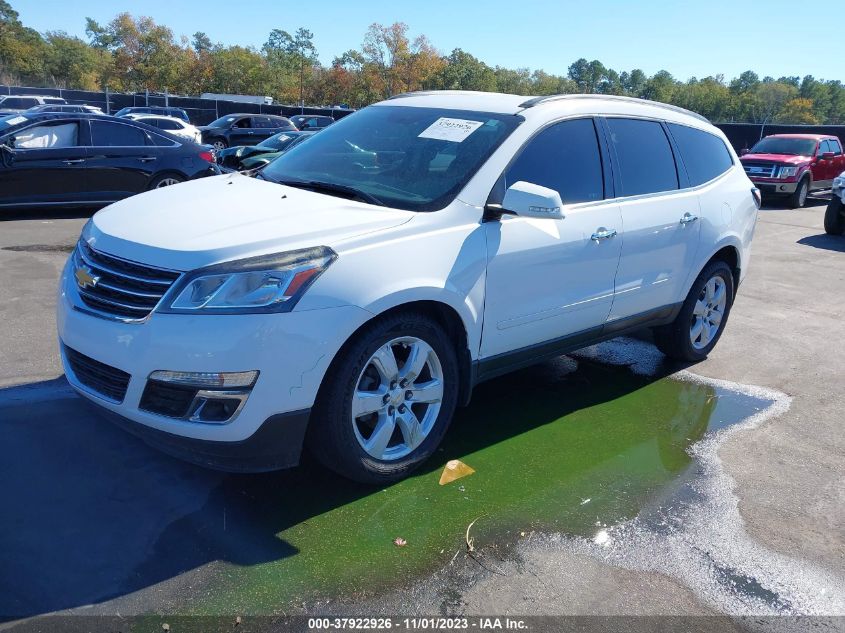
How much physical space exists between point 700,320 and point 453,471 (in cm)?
277

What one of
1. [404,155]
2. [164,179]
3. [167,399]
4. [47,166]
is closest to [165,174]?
[164,179]

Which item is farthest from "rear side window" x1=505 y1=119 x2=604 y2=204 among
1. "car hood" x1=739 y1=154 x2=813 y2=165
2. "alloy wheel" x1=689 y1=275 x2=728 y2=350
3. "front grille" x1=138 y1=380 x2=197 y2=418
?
"car hood" x1=739 y1=154 x2=813 y2=165

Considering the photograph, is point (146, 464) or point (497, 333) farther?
point (497, 333)

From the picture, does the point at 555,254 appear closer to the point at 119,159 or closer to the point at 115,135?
the point at 119,159

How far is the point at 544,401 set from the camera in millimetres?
4906

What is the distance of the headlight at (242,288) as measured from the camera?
9.83 feet

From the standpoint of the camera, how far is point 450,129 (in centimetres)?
419

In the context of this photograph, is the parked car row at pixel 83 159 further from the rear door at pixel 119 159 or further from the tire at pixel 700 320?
the tire at pixel 700 320

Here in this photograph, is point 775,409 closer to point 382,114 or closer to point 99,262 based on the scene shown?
point 382,114

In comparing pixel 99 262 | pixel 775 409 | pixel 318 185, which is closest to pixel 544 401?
pixel 775 409

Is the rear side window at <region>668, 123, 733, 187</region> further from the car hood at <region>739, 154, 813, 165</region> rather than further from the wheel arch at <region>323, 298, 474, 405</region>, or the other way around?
the car hood at <region>739, 154, 813, 165</region>

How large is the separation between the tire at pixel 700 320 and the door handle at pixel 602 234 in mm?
1299

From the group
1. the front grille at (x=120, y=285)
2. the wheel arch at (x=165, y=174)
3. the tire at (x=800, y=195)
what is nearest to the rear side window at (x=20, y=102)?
the wheel arch at (x=165, y=174)

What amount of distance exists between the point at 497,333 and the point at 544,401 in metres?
1.18
